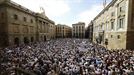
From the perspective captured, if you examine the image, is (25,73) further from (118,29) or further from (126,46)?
(118,29)

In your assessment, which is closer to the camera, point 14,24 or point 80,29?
point 14,24

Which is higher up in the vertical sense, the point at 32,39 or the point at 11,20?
the point at 11,20

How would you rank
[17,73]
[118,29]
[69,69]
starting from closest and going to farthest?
[17,73], [69,69], [118,29]

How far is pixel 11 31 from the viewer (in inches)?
1122

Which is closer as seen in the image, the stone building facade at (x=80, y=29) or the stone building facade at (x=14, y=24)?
the stone building facade at (x=14, y=24)

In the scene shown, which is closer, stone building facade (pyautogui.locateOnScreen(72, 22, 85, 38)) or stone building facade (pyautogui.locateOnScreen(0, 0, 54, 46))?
stone building facade (pyautogui.locateOnScreen(0, 0, 54, 46))

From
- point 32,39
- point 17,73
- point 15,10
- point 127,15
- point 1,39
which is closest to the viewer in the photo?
point 17,73

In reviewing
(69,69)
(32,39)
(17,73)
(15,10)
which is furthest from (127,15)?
(32,39)

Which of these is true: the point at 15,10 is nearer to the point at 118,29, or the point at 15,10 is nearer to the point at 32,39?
the point at 32,39

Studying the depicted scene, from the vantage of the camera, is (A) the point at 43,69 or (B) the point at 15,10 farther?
(B) the point at 15,10

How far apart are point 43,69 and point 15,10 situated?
74.9 feet

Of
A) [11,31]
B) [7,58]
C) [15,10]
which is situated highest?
[15,10]

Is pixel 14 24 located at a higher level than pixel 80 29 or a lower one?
lower

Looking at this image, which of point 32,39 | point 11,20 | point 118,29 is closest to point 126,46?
point 118,29
